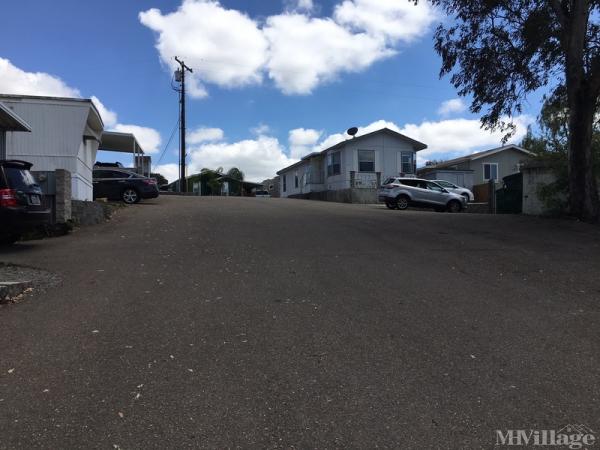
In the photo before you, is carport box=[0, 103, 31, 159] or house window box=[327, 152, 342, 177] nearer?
carport box=[0, 103, 31, 159]

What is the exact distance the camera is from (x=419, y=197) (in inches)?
972

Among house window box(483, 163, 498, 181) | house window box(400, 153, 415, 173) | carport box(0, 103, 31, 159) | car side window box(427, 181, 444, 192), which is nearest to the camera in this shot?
carport box(0, 103, 31, 159)

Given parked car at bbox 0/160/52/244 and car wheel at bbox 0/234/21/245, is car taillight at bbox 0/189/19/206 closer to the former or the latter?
parked car at bbox 0/160/52/244

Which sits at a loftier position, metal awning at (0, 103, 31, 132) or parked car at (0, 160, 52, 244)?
metal awning at (0, 103, 31, 132)

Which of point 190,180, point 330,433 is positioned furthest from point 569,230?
point 190,180

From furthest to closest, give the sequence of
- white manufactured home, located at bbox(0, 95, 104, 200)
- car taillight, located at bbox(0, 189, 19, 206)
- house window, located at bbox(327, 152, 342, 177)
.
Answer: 1. house window, located at bbox(327, 152, 342, 177)
2. white manufactured home, located at bbox(0, 95, 104, 200)
3. car taillight, located at bbox(0, 189, 19, 206)

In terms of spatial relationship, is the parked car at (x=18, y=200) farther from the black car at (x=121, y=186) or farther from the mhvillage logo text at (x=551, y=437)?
the black car at (x=121, y=186)

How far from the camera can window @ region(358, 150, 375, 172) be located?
38072mm

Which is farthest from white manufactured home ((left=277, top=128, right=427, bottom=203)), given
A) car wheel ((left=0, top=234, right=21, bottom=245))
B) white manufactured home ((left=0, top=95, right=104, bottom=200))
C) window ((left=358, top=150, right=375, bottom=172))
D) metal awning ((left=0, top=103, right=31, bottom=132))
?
car wheel ((left=0, top=234, right=21, bottom=245))

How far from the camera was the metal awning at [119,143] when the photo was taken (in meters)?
27.2

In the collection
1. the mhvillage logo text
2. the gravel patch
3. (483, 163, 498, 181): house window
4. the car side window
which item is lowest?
the mhvillage logo text

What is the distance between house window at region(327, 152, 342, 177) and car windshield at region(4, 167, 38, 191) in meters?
29.8

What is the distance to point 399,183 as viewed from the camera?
25.0m

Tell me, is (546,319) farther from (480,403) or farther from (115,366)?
(115,366)
